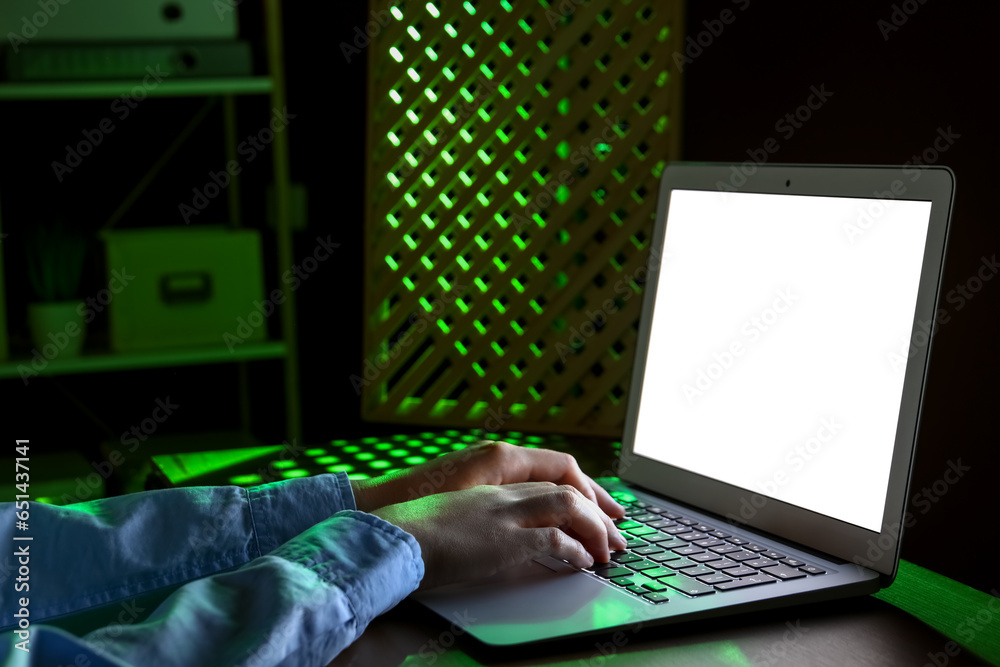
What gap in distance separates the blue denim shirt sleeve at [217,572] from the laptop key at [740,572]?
8.2 inches

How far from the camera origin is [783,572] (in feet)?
2.18

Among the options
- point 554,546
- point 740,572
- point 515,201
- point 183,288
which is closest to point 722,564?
point 740,572

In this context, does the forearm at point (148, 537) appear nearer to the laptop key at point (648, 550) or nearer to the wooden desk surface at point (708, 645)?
the wooden desk surface at point (708, 645)

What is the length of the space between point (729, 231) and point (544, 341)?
2.40 ft

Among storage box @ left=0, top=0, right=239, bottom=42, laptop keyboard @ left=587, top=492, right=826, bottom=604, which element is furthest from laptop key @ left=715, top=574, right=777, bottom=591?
storage box @ left=0, top=0, right=239, bottom=42

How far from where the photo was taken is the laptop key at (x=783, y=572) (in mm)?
655

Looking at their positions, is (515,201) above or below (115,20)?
below

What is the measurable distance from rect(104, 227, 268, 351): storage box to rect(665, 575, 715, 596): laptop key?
4.61 feet

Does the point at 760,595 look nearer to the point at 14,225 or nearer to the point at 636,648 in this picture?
the point at 636,648

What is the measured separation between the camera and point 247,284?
1.90 metres

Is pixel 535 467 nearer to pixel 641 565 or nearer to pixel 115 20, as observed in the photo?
pixel 641 565

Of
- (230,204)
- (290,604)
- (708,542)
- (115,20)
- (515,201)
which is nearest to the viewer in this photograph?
(290,604)

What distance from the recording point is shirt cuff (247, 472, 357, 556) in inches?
26.1

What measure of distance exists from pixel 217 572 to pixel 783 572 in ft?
1.20
